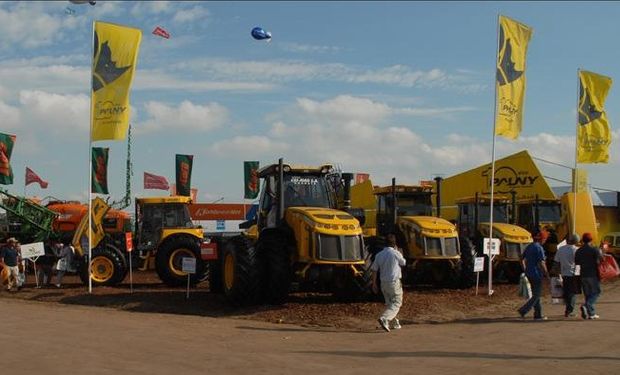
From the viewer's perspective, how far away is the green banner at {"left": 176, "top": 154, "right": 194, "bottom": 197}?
3994 centimetres

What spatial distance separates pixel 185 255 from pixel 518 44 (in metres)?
10.5

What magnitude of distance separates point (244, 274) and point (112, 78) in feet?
22.8

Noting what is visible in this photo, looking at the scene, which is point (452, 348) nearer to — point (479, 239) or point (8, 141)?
point (479, 239)

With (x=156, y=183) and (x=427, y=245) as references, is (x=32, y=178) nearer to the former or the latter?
(x=156, y=183)

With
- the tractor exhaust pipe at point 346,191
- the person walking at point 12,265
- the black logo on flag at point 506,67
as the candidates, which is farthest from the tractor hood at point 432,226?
the person walking at point 12,265

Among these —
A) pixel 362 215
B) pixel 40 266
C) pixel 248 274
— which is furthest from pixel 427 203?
pixel 40 266

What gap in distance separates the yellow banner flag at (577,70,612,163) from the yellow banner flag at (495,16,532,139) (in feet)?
17.2

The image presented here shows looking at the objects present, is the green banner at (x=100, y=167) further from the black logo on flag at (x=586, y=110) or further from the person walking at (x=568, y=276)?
the person walking at (x=568, y=276)

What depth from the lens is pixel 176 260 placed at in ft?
64.6

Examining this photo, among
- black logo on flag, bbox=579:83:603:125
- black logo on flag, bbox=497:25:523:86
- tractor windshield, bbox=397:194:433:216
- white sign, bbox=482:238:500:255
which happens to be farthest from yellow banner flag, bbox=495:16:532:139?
black logo on flag, bbox=579:83:603:125

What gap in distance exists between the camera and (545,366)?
A: 840cm

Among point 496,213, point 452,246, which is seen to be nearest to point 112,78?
point 452,246

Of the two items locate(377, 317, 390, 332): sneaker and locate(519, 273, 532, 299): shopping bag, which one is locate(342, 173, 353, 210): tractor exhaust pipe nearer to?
locate(519, 273, 532, 299): shopping bag

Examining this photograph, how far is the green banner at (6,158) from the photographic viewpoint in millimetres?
29812
